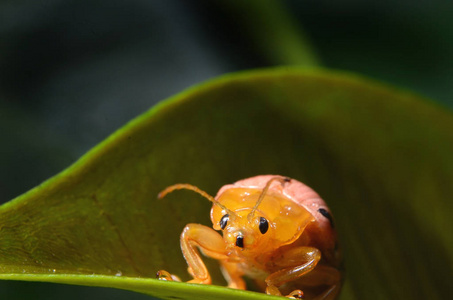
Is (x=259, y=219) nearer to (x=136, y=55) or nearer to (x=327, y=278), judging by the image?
(x=327, y=278)

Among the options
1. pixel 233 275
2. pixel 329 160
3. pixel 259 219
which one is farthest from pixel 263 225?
pixel 329 160

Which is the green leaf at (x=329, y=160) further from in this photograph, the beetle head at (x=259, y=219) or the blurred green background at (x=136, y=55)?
the blurred green background at (x=136, y=55)

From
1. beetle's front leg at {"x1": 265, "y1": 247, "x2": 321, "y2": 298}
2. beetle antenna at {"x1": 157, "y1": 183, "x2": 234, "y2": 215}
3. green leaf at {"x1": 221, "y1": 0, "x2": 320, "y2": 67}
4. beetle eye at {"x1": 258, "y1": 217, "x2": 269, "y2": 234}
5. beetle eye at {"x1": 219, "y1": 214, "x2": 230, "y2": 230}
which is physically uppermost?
green leaf at {"x1": 221, "y1": 0, "x2": 320, "y2": 67}

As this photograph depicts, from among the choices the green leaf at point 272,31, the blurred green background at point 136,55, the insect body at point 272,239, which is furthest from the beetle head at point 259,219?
the green leaf at point 272,31

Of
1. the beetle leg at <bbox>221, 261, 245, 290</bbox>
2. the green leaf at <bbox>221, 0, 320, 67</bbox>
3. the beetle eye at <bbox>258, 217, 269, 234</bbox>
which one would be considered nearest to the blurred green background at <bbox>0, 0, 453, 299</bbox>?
the green leaf at <bbox>221, 0, 320, 67</bbox>

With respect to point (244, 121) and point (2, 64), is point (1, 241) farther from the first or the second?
point (2, 64)

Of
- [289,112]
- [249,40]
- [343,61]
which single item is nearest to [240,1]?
[249,40]

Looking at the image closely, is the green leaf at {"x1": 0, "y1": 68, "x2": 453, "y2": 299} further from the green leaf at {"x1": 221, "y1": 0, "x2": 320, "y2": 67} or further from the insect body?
the green leaf at {"x1": 221, "y1": 0, "x2": 320, "y2": 67}
